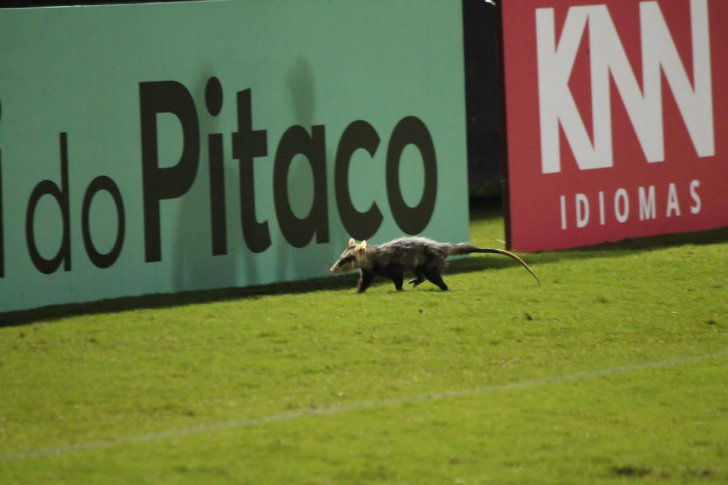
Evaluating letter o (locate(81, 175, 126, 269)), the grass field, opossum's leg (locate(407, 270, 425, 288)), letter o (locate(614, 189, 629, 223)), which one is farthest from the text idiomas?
letter o (locate(614, 189, 629, 223))

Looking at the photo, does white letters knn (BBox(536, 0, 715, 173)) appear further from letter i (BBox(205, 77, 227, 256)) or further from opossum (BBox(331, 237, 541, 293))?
letter i (BBox(205, 77, 227, 256))

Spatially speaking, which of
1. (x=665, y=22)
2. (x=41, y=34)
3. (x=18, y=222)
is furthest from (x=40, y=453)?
(x=665, y=22)

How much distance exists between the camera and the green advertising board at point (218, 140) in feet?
33.7

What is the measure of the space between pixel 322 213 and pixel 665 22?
201 inches

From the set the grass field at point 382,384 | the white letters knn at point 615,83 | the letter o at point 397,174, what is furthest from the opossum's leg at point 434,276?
the white letters knn at point 615,83

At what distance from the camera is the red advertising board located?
12844mm

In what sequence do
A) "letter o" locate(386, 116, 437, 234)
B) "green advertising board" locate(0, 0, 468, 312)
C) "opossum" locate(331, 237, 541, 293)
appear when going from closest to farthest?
"green advertising board" locate(0, 0, 468, 312), "opossum" locate(331, 237, 541, 293), "letter o" locate(386, 116, 437, 234)

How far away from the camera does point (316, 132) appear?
11.5m

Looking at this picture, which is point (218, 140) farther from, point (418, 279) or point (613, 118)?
point (613, 118)

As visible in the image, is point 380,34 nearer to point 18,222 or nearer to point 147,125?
point 147,125

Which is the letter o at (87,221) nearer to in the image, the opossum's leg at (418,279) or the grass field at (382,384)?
the grass field at (382,384)

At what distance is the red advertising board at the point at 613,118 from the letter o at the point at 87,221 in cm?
435

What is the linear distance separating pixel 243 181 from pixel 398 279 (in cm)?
177

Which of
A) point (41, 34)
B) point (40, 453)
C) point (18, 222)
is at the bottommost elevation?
point (40, 453)
